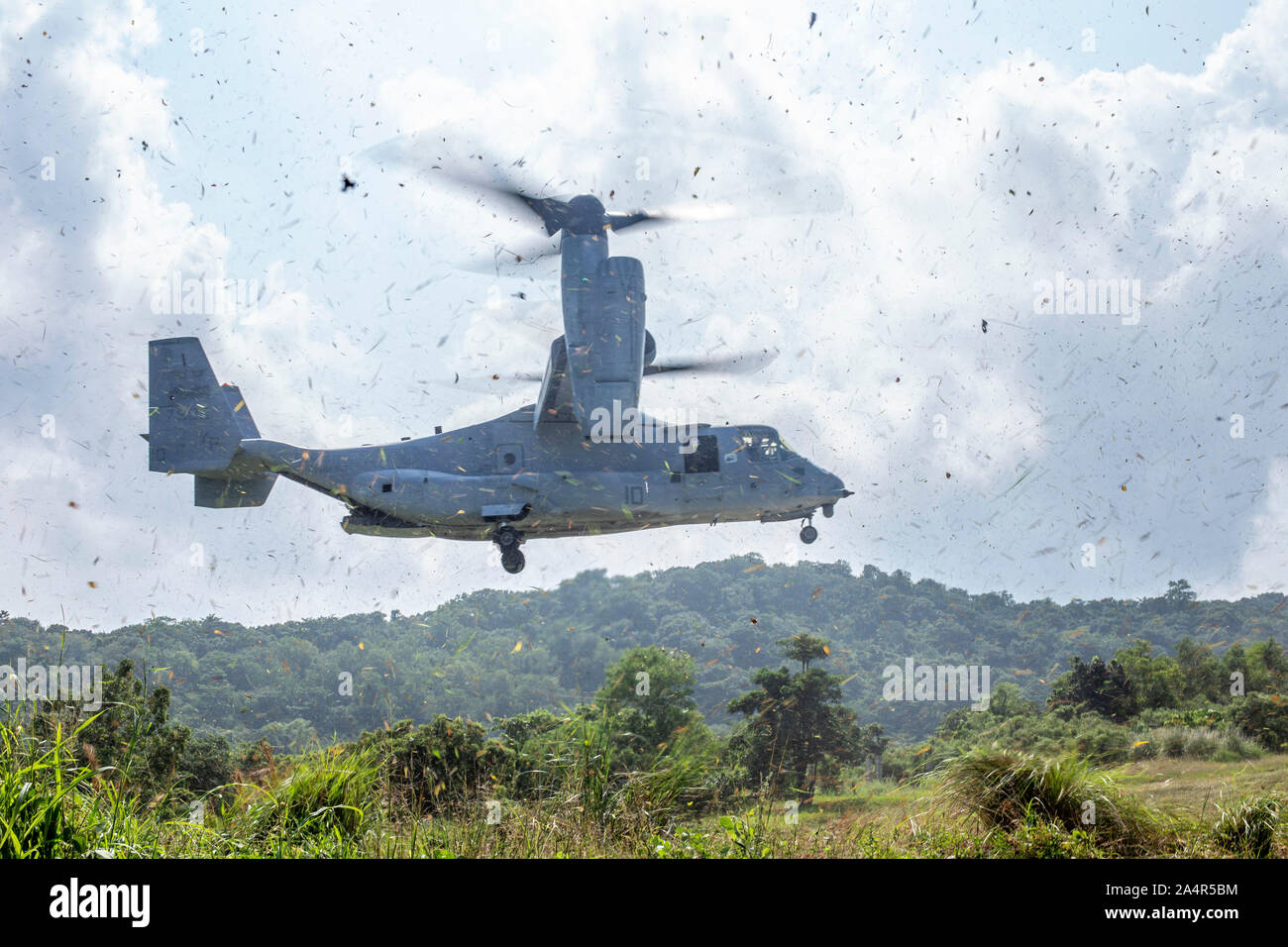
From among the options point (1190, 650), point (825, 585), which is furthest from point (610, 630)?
point (1190, 650)

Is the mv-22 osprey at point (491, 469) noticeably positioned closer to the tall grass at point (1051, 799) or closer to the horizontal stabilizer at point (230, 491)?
the horizontal stabilizer at point (230, 491)

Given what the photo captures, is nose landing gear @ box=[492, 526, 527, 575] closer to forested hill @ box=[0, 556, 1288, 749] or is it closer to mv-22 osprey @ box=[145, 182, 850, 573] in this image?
mv-22 osprey @ box=[145, 182, 850, 573]

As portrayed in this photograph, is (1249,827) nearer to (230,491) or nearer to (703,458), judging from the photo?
(703,458)

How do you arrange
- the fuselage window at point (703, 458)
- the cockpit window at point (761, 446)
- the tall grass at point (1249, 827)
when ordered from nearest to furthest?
the tall grass at point (1249, 827), the fuselage window at point (703, 458), the cockpit window at point (761, 446)

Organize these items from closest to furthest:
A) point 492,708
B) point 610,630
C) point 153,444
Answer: point 153,444
point 492,708
point 610,630

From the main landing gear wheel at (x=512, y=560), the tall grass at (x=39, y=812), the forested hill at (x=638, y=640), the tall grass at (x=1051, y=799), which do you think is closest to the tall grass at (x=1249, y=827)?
the tall grass at (x=1051, y=799)

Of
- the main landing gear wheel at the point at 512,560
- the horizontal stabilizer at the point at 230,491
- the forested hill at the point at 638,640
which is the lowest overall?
the forested hill at the point at 638,640

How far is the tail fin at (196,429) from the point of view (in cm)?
1886

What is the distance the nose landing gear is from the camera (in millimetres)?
18812

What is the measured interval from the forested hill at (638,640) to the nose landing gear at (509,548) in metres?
15.6

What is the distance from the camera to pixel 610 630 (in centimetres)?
5647
